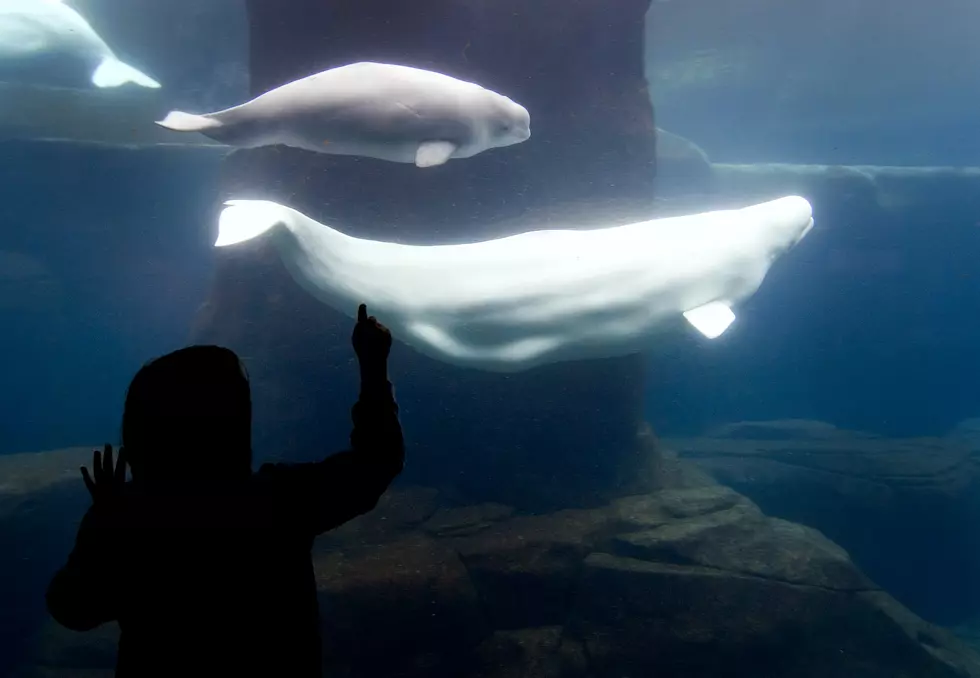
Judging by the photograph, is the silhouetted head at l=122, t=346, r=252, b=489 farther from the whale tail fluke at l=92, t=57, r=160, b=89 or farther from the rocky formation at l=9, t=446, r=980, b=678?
the whale tail fluke at l=92, t=57, r=160, b=89

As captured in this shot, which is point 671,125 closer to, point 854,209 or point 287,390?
point 854,209

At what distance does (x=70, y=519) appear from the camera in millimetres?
9758

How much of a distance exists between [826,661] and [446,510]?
4.09 metres

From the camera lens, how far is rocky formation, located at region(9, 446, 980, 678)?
627 cm

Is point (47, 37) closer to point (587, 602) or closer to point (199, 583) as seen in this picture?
point (587, 602)

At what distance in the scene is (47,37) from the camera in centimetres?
1044

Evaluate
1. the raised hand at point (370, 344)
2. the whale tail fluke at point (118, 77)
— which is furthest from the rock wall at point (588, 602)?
the whale tail fluke at point (118, 77)

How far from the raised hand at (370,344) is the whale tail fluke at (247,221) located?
82.9 inches

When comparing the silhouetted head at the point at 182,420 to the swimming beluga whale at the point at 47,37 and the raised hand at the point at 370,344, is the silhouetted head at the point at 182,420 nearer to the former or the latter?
the raised hand at the point at 370,344

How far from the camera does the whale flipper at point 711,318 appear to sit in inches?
210

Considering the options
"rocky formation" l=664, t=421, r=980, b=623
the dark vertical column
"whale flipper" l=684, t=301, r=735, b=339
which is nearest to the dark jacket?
"whale flipper" l=684, t=301, r=735, b=339

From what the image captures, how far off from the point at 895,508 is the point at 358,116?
13.7 metres

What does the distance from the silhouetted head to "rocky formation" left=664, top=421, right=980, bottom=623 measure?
14.2 metres

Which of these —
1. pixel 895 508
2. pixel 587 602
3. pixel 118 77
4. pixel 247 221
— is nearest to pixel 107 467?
pixel 247 221
